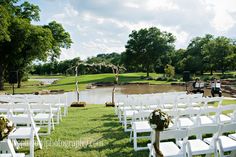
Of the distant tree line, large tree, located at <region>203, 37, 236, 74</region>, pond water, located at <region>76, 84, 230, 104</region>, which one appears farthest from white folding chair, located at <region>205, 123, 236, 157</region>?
the distant tree line

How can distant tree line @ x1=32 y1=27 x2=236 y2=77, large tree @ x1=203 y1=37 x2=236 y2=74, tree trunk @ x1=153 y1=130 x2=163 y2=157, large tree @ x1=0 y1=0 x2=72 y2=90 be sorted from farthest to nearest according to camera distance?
distant tree line @ x1=32 y1=27 x2=236 y2=77
large tree @ x1=203 y1=37 x2=236 y2=74
large tree @ x1=0 y1=0 x2=72 y2=90
tree trunk @ x1=153 y1=130 x2=163 y2=157

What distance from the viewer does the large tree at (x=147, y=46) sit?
53.6 m

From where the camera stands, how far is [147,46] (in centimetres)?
5353

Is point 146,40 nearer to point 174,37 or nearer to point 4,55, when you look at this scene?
point 174,37

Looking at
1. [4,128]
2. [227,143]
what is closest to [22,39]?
[4,128]

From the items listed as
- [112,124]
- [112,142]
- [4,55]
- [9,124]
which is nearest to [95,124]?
[112,124]

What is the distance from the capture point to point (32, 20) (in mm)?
33375

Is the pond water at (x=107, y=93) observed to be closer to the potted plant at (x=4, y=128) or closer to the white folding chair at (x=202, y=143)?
the white folding chair at (x=202, y=143)

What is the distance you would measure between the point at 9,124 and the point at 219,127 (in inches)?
114

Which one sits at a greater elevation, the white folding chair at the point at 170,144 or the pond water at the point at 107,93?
the white folding chair at the point at 170,144

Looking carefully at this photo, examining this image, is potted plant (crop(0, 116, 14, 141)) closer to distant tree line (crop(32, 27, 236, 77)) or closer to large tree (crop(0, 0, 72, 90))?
large tree (crop(0, 0, 72, 90))

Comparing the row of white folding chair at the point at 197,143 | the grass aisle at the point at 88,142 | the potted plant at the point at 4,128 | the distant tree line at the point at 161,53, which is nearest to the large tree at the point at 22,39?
the distant tree line at the point at 161,53

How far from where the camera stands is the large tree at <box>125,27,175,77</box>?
5356 centimetres

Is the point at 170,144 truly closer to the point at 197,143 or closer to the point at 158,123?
the point at 197,143
